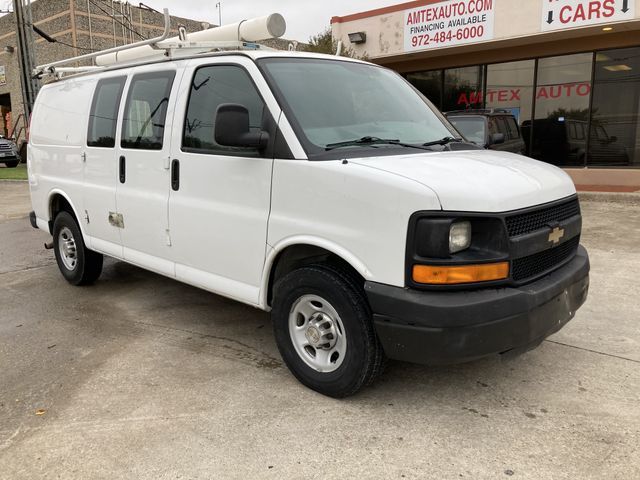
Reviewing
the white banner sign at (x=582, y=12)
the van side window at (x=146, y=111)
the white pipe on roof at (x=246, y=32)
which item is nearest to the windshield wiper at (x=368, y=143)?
the white pipe on roof at (x=246, y=32)

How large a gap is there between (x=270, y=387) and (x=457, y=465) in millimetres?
1295

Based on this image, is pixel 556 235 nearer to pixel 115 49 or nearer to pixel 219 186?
pixel 219 186

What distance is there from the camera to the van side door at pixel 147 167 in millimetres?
4266

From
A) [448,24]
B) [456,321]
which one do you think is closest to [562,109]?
[448,24]

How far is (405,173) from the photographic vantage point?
293cm

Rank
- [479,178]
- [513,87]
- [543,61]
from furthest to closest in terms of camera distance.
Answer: [513,87] → [543,61] → [479,178]

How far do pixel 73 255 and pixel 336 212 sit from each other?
3.96m

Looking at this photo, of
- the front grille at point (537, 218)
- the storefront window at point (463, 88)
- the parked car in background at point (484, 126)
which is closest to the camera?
the front grille at point (537, 218)

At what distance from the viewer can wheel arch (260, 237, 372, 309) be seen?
3.07 meters

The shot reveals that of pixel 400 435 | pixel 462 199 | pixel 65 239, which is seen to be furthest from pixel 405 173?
pixel 65 239

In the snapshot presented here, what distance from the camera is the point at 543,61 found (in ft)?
43.9

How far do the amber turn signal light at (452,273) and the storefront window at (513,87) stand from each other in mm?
11920

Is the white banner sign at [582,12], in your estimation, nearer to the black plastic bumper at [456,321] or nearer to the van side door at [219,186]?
the van side door at [219,186]

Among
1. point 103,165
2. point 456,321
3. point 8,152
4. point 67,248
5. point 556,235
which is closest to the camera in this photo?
point 456,321
